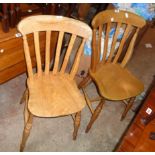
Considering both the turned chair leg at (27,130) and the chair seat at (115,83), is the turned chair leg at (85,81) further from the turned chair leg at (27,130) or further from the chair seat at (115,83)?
the turned chair leg at (27,130)

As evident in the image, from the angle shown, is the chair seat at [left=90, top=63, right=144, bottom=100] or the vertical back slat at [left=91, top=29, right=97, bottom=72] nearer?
the vertical back slat at [left=91, top=29, right=97, bottom=72]

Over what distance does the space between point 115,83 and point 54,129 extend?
2.22ft

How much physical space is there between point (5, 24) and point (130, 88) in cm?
109

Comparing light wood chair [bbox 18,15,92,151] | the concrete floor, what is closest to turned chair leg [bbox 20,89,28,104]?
the concrete floor

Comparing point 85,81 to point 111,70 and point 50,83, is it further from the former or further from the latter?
point 50,83

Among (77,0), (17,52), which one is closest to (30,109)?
(17,52)

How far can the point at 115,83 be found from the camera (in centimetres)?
196

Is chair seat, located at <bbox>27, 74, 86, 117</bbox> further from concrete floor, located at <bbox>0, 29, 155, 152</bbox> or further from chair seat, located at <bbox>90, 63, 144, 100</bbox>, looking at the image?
concrete floor, located at <bbox>0, 29, 155, 152</bbox>

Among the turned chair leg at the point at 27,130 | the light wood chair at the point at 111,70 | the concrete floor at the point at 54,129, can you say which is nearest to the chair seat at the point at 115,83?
the light wood chair at the point at 111,70

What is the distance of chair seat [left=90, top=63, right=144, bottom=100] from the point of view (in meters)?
1.87

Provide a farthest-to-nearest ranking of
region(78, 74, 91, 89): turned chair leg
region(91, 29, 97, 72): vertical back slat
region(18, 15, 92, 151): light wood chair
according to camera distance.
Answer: region(78, 74, 91, 89): turned chair leg → region(91, 29, 97, 72): vertical back slat → region(18, 15, 92, 151): light wood chair

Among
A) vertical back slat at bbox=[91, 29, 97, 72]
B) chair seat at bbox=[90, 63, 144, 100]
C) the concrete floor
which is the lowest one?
the concrete floor

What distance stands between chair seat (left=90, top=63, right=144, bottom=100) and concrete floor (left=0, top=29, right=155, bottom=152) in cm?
47

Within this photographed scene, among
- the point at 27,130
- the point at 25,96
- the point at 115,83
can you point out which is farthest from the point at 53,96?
the point at 115,83
